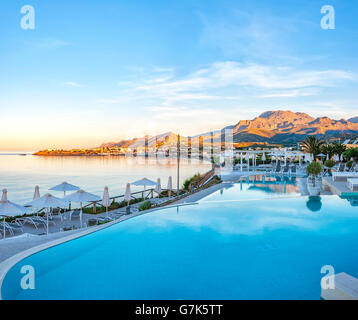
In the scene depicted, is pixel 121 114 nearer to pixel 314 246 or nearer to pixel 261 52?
pixel 261 52

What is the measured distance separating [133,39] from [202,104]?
51.9 ft

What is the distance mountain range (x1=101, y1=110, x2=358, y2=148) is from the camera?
52438 mm

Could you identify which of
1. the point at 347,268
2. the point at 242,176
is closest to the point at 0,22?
the point at 347,268

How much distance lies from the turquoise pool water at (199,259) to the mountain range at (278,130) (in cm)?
1050

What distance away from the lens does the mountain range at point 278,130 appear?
5244 cm

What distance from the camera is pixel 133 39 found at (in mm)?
14484

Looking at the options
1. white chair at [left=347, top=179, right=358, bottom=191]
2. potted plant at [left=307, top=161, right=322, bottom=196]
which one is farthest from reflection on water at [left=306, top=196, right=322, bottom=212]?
white chair at [left=347, top=179, right=358, bottom=191]

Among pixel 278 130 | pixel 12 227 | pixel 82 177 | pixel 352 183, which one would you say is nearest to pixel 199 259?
pixel 12 227

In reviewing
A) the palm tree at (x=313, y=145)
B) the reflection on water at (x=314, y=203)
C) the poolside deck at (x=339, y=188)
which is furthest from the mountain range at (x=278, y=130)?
the palm tree at (x=313, y=145)

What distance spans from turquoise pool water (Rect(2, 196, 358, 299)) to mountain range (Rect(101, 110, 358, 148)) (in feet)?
34.4

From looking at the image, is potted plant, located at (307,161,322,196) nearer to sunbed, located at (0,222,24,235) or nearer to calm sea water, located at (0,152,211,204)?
sunbed, located at (0,222,24,235)

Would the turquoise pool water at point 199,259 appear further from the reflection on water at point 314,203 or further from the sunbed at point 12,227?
the sunbed at point 12,227

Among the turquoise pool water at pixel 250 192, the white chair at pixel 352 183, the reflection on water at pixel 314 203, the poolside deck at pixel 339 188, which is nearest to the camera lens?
the reflection on water at pixel 314 203
